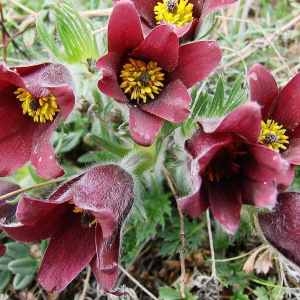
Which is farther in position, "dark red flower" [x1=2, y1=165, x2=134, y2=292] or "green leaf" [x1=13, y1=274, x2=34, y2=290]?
"green leaf" [x1=13, y1=274, x2=34, y2=290]

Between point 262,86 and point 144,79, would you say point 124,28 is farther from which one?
point 262,86

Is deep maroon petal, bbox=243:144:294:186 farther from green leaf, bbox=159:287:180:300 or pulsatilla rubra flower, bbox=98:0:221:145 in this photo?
green leaf, bbox=159:287:180:300

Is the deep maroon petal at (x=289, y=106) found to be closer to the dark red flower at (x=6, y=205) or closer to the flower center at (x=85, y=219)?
the flower center at (x=85, y=219)

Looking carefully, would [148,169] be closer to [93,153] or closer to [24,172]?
[93,153]

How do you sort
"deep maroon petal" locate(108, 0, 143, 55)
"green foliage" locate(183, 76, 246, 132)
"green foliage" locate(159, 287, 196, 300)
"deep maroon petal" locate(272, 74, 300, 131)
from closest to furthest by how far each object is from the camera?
"deep maroon petal" locate(108, 0, 143, 55) → "deep maroon petal" locate(272, 74, 300, 131) → "green foliage" locate(183, 76, 246, 132) → "green foliage" locate(159, 287, 196, 300)

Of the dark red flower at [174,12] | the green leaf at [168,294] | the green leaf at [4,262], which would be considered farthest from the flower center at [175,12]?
the green leaf at [4,262]

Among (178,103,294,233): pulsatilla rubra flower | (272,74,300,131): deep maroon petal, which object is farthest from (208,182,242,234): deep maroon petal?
(272,74,300,131): deep maroon petal

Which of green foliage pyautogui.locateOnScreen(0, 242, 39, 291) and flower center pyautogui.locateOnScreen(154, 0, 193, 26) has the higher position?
flower center pyautogui.locateOnScreen(154, 0, 193, 26)

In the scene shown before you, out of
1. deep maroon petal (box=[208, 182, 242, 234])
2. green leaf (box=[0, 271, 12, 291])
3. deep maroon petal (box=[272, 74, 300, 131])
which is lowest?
green leaf (box=[0, 271, 12, 291])
